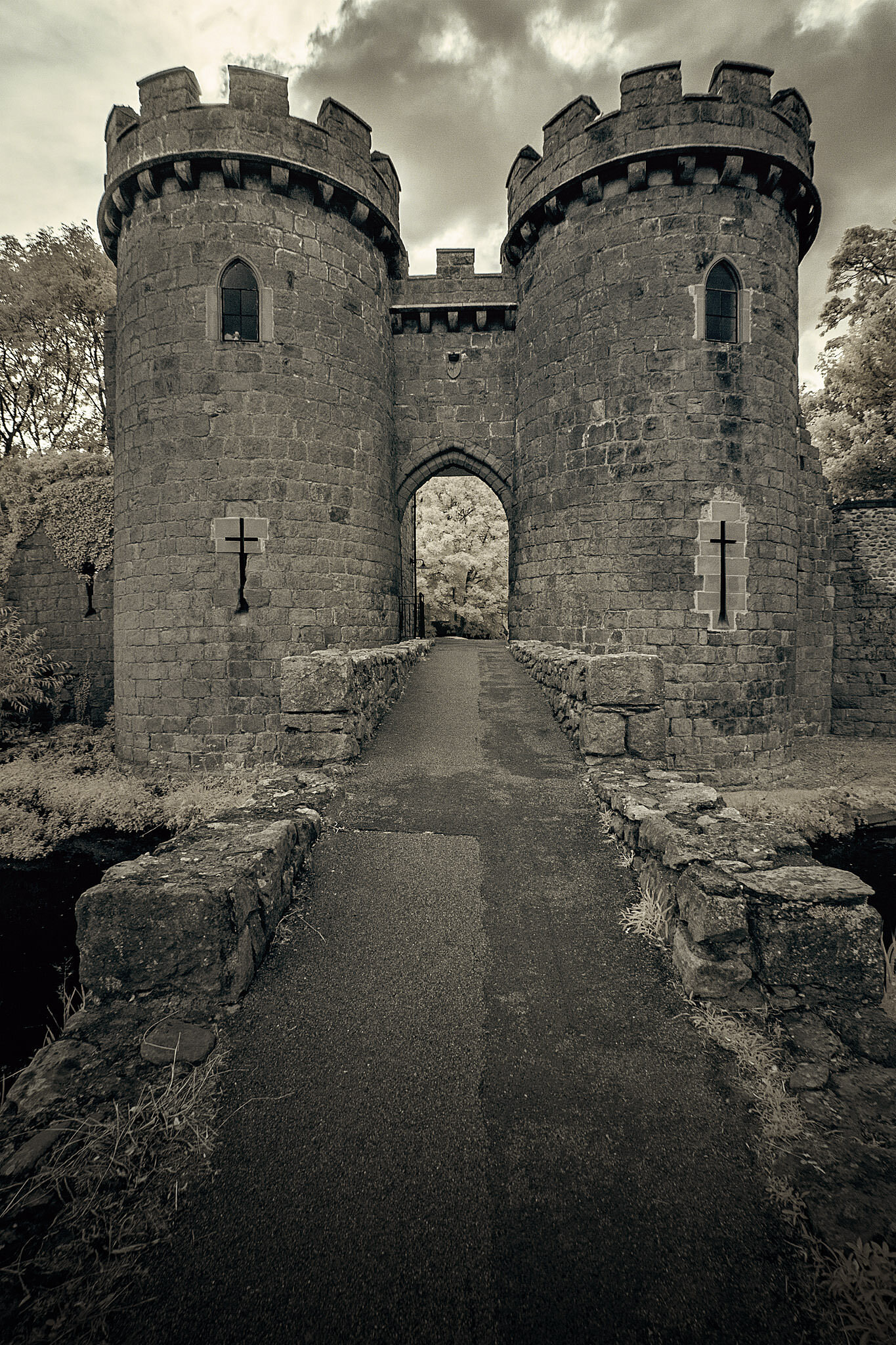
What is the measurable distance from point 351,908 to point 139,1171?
5.54 ft

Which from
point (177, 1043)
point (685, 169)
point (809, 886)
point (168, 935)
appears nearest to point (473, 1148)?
point (177, 1043)

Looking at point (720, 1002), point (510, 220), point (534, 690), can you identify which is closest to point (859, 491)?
point (510, 220)

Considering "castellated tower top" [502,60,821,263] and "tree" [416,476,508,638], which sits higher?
"castellated tower top" [502,60,821,263]

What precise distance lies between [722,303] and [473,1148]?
37.9 feet

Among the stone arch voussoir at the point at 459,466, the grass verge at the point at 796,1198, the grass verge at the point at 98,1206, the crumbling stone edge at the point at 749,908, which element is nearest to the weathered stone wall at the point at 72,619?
the stone arch voussoir at the point at 459,466

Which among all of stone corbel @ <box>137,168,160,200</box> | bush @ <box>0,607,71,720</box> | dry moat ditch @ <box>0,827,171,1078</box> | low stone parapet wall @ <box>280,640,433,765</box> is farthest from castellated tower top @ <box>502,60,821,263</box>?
bush @ <box>0,607,71,720</box>

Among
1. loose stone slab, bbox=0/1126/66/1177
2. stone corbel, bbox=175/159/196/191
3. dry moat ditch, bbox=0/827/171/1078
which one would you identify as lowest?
dry moat ditch, bbox=0/827/171/1078

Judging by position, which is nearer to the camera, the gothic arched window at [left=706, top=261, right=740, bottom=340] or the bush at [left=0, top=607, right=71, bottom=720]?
the gothic arched window at [left=706, top=261, right=740, bottom=340]

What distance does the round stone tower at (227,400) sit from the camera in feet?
30.0

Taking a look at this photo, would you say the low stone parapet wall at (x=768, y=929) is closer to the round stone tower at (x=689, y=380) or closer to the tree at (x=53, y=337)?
the round stone tower at (x=689, y=380)

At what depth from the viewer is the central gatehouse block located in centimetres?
916

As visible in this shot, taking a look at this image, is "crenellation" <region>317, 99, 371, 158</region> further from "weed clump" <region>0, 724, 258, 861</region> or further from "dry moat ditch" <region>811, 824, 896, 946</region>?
"dry moat ditch" <region>811, 824, 896, 946</region>

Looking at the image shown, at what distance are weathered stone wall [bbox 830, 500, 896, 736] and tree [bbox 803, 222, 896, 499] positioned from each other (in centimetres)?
383

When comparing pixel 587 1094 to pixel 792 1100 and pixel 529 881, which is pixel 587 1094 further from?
pixel 529 881
